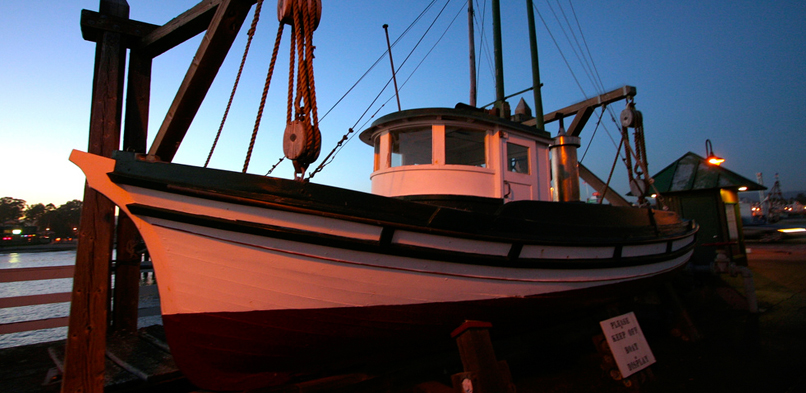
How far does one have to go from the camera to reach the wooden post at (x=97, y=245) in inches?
99.3

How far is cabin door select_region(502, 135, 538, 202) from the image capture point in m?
4.40

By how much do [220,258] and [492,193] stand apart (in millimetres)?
2941

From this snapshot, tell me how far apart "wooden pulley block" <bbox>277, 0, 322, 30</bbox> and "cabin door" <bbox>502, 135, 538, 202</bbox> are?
2.71 meters

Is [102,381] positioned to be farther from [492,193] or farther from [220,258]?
[492,193]

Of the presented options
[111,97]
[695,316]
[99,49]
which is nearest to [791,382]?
[695,316]

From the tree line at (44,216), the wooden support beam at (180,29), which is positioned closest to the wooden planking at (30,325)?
the wooden support beam at (180,29)

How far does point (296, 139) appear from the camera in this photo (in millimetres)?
2225

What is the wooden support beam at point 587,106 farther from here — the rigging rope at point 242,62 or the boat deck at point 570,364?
the rigging rope at point 242,62

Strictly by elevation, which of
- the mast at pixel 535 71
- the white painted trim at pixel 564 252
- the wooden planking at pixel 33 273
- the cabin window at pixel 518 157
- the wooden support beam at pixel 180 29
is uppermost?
→ the mast at pixel 535 71

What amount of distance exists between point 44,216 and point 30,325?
277 feet

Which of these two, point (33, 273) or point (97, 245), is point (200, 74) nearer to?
point (97, 245)

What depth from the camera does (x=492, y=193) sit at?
4234 mm

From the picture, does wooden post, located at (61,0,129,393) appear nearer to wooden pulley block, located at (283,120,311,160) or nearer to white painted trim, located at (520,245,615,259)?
wooden pulley block, located at (283,120,311,160)

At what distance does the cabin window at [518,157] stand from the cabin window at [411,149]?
1111 mm
